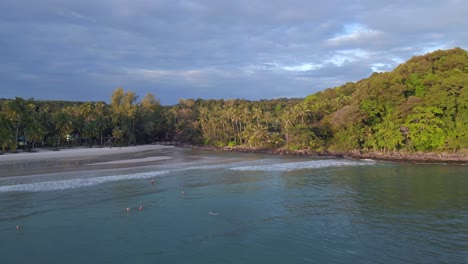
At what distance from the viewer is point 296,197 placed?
24281mm

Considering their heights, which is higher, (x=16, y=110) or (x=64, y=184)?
(x=16, y=110)

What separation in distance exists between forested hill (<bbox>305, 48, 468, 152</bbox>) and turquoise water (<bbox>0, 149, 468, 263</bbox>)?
19903 millimetres

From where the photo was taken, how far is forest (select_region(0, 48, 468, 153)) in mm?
49688

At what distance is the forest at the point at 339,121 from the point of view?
49688 millimetres

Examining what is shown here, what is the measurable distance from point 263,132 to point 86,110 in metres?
39.2

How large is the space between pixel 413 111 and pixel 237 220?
43072 millimetres

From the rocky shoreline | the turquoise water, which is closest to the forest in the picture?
the rocky shoreline

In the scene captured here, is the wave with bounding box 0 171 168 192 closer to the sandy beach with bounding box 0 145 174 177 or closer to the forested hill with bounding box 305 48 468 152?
the sandy beach with bounding box 0 145 174 177

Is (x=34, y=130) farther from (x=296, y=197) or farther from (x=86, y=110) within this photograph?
(x=296, y=197)

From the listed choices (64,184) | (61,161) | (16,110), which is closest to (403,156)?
(64,184)

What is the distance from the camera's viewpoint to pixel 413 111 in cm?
5153

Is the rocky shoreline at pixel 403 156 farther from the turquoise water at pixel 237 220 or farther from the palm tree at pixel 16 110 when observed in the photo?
the palm tree at pixel 16 110

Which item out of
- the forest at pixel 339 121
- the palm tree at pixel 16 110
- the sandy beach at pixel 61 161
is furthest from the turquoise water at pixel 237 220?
the palm tree at pixel 16 110

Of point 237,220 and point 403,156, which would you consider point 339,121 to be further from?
point 237,220
